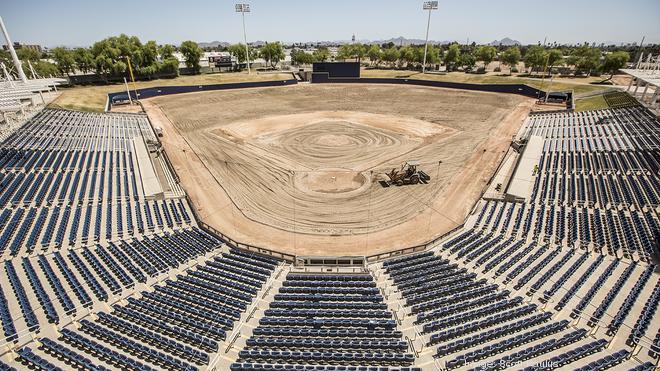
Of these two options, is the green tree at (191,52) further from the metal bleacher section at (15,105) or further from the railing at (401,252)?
the railing at (401,252)

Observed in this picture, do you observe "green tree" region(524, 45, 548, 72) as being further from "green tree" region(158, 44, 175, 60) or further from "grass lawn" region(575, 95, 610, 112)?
"green tree" region(158, 44, 175, 60)

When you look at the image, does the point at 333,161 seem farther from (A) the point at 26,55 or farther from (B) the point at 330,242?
(A) the point at 26,55

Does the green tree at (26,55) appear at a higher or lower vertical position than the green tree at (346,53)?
lower

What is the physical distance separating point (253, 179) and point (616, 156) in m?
51.5

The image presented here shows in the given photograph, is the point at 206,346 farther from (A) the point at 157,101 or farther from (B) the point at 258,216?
(A) the point at 157,101

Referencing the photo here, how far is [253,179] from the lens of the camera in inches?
1747

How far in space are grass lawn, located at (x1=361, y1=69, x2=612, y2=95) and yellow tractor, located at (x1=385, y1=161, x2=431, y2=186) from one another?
73.1m

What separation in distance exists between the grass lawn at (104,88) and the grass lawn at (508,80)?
157 feet

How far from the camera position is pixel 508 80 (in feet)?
354

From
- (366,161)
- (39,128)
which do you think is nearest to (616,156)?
(366,161)

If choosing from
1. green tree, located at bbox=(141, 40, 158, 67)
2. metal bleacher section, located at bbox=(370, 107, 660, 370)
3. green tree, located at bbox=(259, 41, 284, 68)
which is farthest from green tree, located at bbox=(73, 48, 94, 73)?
metal bleacher section, located at bbox=(370, 107, 660, 370)

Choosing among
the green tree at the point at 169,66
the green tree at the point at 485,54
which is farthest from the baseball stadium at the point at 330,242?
the green tree at the point at 485,54

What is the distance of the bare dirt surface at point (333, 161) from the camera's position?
110 feet

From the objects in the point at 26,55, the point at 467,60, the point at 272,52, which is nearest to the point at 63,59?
the point at 26,55
